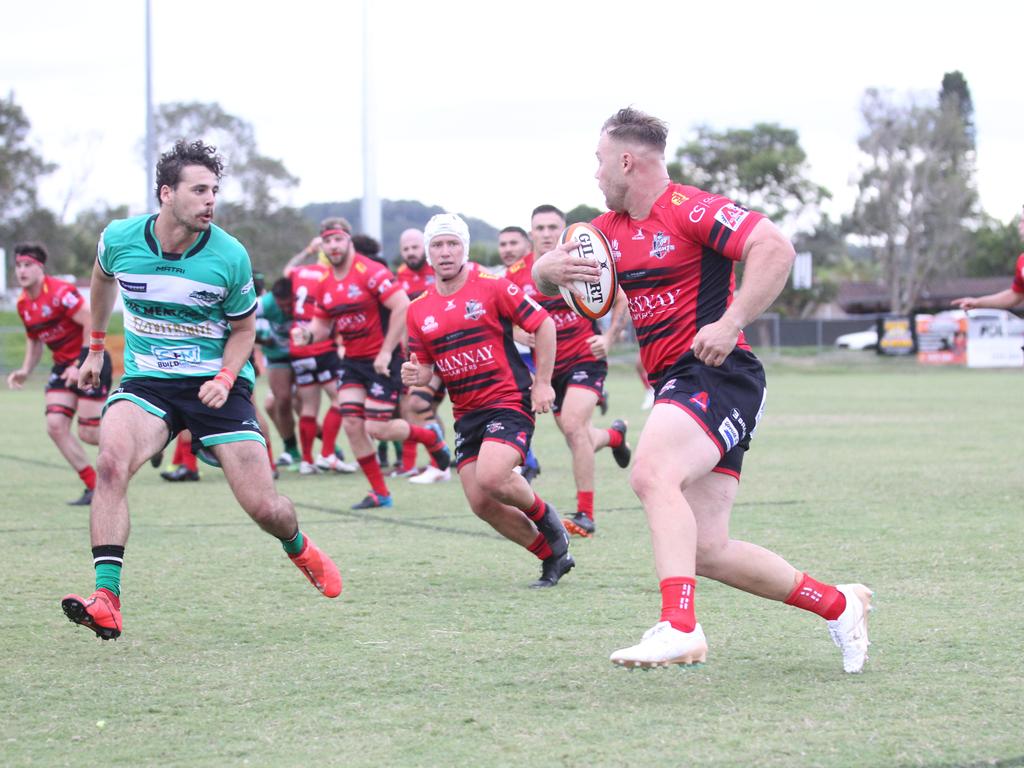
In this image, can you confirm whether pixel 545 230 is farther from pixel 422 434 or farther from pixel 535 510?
pixel 535 510

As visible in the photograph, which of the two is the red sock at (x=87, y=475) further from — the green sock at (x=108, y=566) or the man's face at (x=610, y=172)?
the man's face at (x=610, y=172)

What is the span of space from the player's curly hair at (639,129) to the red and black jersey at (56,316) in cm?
708

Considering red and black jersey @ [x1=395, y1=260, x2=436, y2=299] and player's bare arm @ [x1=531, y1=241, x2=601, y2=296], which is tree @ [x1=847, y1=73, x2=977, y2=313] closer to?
red and black jersey @ [x1=395, y1=260, x2=436, y2=299]

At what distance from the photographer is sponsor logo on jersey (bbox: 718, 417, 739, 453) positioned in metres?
4.78

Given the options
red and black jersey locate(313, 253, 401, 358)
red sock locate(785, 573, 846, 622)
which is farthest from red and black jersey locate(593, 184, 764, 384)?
red and black jersey locate(313, 253, 401, 358)

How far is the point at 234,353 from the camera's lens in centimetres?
615

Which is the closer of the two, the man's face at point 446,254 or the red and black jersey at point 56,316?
the man's face at point 446,254

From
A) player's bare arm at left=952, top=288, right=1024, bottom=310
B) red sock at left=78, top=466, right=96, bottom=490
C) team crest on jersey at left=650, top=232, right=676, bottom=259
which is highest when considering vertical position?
team crest on jersey at left=650, top=232, right=676, bottom=259

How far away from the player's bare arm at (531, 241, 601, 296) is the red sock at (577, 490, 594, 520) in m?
4.06

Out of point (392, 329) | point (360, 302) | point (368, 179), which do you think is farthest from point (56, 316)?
point (368, 179)

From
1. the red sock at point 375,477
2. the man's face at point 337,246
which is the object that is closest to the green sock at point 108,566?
the red sock at point 375,477

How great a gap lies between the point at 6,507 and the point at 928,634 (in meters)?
7.76

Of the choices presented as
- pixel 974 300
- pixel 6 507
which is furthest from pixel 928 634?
pixel 6 507

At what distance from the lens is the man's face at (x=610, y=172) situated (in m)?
5.02
